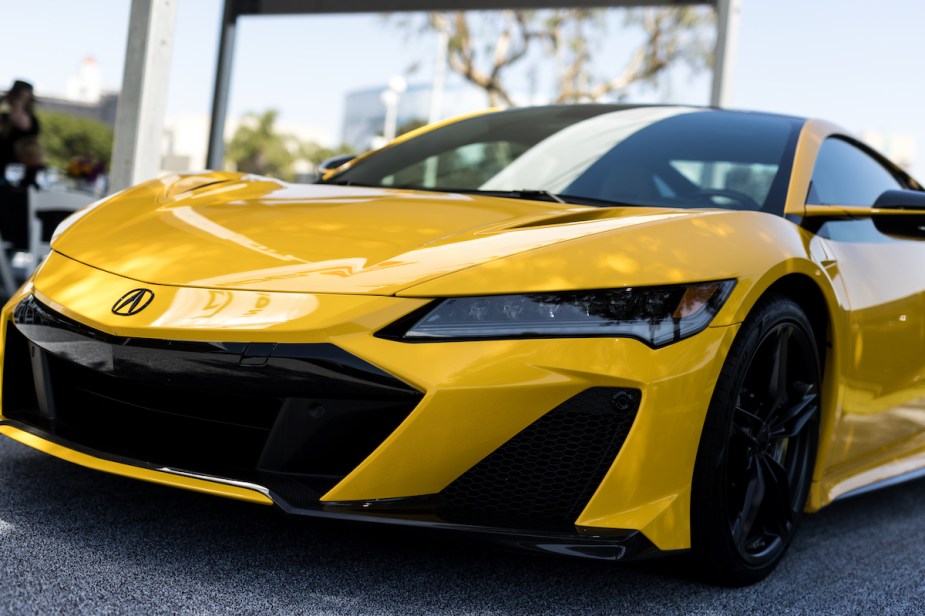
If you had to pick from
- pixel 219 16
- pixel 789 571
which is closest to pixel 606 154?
pixel 789 571

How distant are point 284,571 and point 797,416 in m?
1.35

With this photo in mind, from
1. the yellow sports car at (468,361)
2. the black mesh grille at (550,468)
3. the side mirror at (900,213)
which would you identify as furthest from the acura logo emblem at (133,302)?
the side mirror at (900,213)

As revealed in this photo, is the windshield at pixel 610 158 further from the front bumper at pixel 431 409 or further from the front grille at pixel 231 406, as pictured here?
the front grille at pixel 231 406

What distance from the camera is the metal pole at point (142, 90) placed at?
18.1 feet

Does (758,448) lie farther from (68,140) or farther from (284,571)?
(68,140)

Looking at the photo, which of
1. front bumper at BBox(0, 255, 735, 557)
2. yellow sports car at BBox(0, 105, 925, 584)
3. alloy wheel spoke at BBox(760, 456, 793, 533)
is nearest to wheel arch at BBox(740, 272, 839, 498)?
yellow sports car at BBox(0, 105, 925, 584)

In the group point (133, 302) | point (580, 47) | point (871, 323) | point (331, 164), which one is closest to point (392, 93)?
point (580, 47)

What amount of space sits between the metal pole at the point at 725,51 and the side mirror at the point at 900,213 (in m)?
3.80

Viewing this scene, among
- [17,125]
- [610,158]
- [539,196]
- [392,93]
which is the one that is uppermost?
[392,93]

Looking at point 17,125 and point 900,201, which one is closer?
point 900,201

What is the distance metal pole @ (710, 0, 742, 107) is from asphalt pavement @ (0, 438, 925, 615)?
4515 millimetres

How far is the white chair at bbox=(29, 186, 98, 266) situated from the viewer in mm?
6484

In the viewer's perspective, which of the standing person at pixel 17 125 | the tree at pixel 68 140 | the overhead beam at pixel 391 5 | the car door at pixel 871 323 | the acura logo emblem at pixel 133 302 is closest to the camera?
the acura logo emblem at pixel 133 302

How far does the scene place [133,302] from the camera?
212cm
